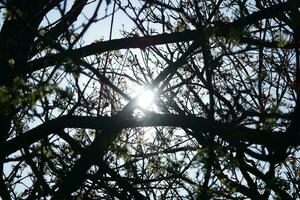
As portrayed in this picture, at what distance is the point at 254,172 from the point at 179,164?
88 cm

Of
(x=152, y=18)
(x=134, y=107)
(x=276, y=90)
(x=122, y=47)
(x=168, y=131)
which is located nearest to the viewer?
(x=134, y=107)

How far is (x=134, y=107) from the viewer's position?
372 cm

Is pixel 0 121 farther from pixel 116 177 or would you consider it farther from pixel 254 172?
pixel 254 172

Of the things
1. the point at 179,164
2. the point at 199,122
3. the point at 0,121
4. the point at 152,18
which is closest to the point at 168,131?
the point at 152,18

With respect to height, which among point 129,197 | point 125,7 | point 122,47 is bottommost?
point 129,197

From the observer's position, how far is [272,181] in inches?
155

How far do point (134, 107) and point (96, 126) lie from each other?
1.31ft

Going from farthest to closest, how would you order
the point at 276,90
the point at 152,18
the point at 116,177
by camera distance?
the point at 152,18 < the point at 276,90 < the point at 116,177

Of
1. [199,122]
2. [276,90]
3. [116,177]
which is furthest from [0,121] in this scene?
[276,90]

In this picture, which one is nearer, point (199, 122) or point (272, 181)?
point (199, 122)

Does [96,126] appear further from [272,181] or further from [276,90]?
[276,90]

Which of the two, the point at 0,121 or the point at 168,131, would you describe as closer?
the point at 0,121

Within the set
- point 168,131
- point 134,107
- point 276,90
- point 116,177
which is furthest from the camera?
point 168,131

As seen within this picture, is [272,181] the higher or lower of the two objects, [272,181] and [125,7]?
the lower
